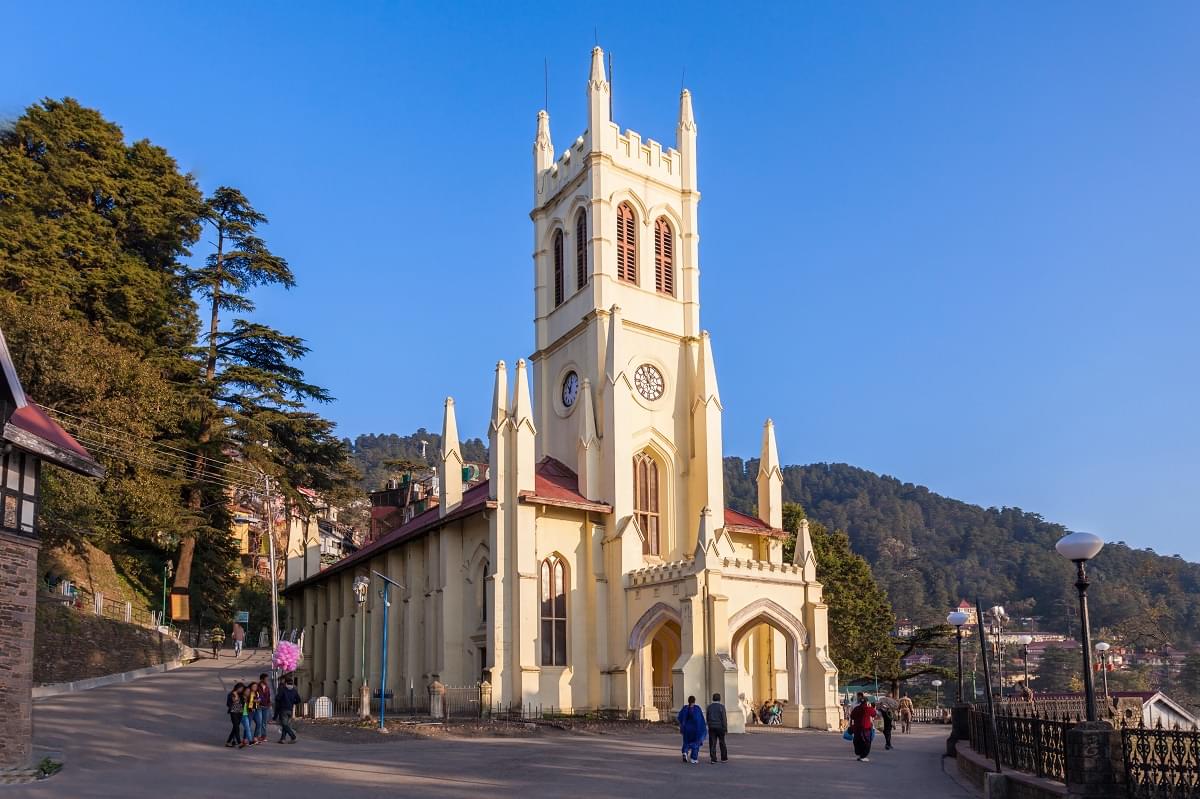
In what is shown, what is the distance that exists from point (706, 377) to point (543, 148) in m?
14.4

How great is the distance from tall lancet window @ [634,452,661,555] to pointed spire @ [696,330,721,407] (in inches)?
124

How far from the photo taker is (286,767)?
20094 millimetres

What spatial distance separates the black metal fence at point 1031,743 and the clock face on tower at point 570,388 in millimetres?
24870

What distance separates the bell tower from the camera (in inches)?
1576

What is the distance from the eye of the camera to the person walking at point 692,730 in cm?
2175

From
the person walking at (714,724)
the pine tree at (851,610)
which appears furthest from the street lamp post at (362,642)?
the pine tree at (851,610)

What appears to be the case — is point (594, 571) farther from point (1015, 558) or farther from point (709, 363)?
point (1015, 558)

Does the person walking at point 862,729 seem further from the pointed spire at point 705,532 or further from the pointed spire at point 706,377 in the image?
the pointed spire at point 706,377

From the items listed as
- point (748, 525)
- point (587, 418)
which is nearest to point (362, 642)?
point (587, 418)

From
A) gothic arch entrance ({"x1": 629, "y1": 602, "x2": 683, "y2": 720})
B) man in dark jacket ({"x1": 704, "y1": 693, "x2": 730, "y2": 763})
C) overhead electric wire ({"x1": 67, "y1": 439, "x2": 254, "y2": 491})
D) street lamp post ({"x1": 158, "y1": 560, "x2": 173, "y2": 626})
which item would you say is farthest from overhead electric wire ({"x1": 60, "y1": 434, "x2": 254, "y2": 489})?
man in dark jacket ({"x1": 704, "y1": 693, "x2": 730, "y2": 763})

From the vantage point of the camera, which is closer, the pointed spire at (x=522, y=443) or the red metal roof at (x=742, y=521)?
the pointed spire at (x=522, y=443)

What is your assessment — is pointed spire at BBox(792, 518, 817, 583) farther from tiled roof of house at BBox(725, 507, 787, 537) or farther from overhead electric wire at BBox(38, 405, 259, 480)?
overhead electric wire at BBox(38, 405, 259, 480)

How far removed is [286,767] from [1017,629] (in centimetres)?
15413

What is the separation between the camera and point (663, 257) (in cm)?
4538
